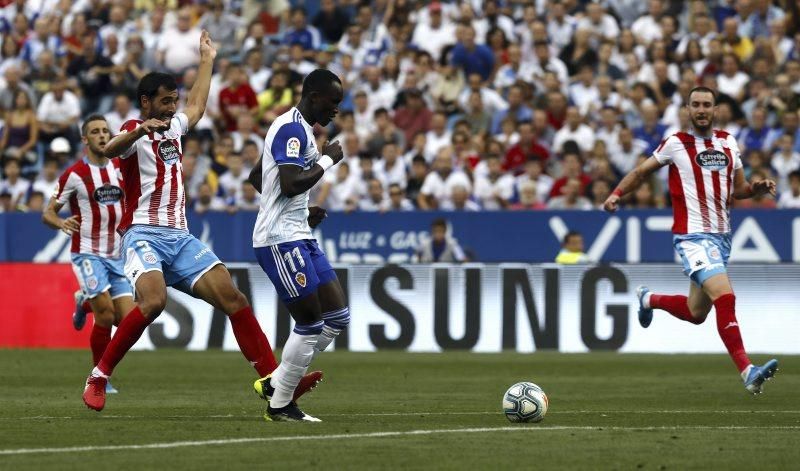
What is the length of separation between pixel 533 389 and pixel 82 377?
272 inches

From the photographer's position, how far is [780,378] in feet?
52.3

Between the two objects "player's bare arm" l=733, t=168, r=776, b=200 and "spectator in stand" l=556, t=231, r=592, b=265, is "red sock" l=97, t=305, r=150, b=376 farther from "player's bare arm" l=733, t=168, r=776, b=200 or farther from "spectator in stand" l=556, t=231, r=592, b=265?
"spectator in stand" l=556, t=231, r=592, b=265

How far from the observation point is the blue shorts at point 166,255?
11438mm

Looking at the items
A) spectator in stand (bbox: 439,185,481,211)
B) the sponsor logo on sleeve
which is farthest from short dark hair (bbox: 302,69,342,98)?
spectator in stand (bbox: 439,185,481,211)

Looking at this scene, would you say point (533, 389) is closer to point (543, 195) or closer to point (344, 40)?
point (543, 195)

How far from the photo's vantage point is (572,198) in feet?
76.6

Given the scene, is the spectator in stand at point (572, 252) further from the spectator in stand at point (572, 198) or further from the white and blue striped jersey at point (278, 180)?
the white and blue striped jersey at point (278, 180)

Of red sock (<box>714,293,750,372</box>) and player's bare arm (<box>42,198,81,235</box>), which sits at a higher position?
player's bare arm (<box>42,198,81,235</box>)

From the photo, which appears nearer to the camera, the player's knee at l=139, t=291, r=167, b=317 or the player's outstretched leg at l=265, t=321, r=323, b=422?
the player's outstretched leg at l=265, t=321, r=323, b=422

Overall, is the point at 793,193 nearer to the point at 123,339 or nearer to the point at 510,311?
the point at 510,311

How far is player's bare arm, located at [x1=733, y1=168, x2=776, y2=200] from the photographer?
13.6 m

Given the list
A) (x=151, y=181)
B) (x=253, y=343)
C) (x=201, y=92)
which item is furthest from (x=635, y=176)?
(x=151, y=181)

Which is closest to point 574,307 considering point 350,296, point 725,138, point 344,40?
point 350,296

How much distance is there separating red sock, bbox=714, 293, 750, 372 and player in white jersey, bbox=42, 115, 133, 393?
5499 mm
